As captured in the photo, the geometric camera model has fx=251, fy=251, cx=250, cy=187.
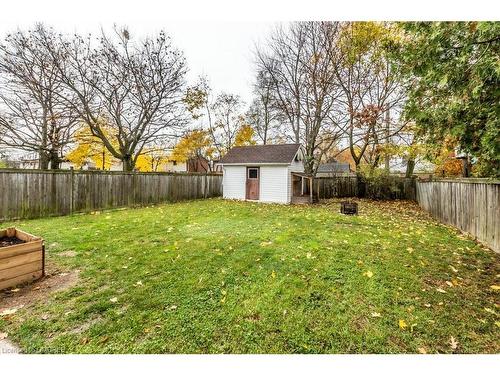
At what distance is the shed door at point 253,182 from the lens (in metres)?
14.8

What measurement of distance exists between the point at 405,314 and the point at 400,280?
92 cm

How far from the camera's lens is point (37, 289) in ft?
10.4

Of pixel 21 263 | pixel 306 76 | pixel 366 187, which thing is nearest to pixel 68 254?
pixel 21 263

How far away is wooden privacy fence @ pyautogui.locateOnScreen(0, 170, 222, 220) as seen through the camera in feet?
25.0

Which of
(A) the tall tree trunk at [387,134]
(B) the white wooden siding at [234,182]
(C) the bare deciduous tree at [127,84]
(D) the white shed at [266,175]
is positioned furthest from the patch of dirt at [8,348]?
(A) the tall tree trunk at [387,134]

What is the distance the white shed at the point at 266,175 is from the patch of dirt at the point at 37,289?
11.4m

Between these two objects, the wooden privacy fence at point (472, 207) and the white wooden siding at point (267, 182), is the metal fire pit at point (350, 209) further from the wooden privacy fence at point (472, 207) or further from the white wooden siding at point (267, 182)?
the white wooden siding at point (267, 182)

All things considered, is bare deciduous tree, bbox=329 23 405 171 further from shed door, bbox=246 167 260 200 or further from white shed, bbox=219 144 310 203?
shed door, bbox=246 167 260 200

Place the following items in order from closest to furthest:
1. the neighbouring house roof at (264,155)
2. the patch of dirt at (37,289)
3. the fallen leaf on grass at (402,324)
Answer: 1. the fallen leaf on grass at (402,324)
2. the patch of dirt at (37,289)
3. the neighbouring house roof at (264,155)

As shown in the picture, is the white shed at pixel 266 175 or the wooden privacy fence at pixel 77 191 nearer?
the wooden privacy fence at pixel 77 191

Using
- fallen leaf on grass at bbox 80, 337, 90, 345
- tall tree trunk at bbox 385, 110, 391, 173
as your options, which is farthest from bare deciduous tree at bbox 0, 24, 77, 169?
tall tree trunk at bbox 385, 110, 391, 173

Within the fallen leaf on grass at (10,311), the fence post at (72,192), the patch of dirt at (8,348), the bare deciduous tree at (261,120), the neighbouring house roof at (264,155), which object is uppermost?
the bare deciduous tree at (261,120)

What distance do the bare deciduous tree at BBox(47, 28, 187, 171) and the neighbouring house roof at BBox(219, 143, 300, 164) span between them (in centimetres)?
371
